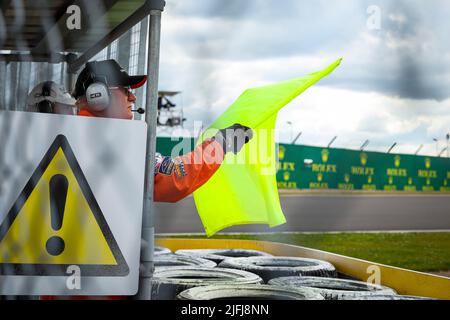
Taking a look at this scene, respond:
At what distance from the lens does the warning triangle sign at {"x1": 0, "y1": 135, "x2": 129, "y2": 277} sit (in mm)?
1257

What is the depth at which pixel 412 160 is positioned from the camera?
57.9 ft

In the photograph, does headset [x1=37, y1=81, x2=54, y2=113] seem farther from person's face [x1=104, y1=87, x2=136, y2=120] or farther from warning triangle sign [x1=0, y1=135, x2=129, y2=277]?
warning triangle sign [x1=0, y1=135, x2=129, y2=277]

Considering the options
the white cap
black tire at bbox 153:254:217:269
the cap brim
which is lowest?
black tire at bbox 153:254:217:269

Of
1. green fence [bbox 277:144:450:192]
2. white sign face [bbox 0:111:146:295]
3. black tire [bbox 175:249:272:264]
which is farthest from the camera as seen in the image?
green fence [bbox 277:144:450:192]

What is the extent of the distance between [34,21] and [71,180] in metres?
0.86

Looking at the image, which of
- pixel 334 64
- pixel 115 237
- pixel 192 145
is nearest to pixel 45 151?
pixel 115 237

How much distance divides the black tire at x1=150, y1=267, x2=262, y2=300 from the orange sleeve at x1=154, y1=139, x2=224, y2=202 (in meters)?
0.44

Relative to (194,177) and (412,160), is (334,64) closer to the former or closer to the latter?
(194,177)

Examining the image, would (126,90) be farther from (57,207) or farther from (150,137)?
(57,207)

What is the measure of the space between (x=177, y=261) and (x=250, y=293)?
0.80 metres

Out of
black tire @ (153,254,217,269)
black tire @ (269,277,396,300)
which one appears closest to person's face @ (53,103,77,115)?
black tire @ (269,277,396,300)

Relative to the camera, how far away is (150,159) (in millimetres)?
1376

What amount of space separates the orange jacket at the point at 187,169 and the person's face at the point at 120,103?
0.36 ft

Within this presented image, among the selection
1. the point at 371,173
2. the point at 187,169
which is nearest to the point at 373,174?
the point at 371,173
